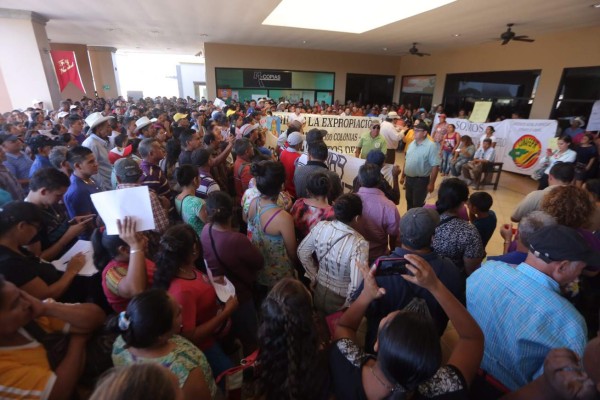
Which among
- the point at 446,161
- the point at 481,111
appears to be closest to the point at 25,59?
the point at 446,161

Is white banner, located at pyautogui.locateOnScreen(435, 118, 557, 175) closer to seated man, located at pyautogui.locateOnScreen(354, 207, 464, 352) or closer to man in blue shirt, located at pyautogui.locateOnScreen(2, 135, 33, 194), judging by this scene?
seated man, located at pyautogui.locateOnScreen(354, 207, 464, 352)

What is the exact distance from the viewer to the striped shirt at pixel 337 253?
5.83ft

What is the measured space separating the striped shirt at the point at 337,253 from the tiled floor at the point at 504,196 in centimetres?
296

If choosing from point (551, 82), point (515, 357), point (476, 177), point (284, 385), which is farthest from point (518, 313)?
point (551, 82)

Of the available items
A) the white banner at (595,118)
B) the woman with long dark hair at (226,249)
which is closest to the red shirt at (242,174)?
the woman with long dark hair at (226,249)

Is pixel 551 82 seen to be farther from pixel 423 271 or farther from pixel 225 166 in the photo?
pixel 423 271

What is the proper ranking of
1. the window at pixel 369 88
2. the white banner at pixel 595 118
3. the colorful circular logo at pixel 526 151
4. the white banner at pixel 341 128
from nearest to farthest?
1. the white banner at pixel 341 128
2. the colorful circular logo at pixel 526 151
3. the white banner at pixel 595 118
4. the window at pixel 369 88

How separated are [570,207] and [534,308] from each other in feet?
3.92

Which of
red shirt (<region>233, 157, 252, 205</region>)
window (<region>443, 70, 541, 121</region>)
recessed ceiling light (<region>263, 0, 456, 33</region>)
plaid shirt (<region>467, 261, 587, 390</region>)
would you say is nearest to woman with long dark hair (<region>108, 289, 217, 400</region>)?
plaid shirt (<region>467, 261, 587, 390</region>)

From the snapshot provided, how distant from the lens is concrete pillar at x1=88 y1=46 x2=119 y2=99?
15.9 m

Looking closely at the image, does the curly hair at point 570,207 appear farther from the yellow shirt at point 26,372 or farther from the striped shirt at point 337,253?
the yellow shirt at point 26,372

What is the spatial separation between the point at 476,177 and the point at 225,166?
5.67 m

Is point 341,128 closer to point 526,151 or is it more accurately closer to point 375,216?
point 375,216

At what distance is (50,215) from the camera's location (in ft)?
7.14
